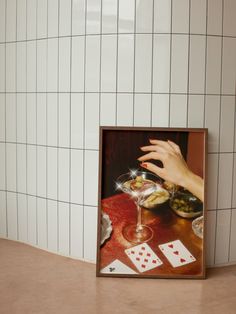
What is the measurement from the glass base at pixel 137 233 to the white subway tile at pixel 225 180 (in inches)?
18.7

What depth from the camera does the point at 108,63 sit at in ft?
7.90

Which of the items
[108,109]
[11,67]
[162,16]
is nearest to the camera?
[162,16]

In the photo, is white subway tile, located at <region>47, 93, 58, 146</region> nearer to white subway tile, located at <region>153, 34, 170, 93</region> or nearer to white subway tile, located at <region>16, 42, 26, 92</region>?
white subway tile, located at <region>16, 42, 26, 92</region>

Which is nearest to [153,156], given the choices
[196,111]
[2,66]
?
[196,111]

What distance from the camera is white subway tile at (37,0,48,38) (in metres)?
2.55

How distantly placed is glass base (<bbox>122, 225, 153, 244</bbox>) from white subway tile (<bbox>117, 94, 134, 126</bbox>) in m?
0.61

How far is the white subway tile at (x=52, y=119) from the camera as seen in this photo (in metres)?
2.58

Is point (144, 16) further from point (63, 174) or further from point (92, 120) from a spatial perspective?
point (63, 174)

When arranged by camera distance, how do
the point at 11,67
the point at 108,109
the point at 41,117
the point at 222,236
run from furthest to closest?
the point at 11,67
the point at 41,117
the point at 222,236
the point at 108,109

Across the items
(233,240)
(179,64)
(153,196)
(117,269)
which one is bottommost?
(117,269)

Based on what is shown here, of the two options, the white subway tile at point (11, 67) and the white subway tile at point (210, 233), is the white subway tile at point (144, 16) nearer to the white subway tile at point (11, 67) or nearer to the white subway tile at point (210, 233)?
the white subway tile at point (11, 67)

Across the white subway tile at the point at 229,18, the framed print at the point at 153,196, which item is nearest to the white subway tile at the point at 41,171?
the framed print at the point at 153,196

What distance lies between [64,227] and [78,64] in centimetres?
102

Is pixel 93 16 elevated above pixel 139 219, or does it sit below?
above
